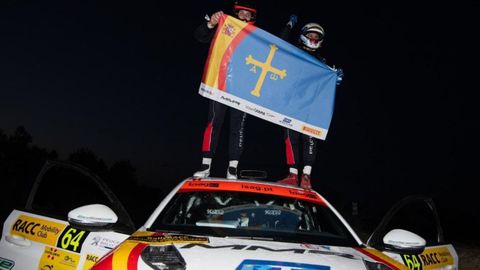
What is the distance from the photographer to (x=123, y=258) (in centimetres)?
307

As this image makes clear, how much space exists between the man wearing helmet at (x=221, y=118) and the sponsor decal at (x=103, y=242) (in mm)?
2327

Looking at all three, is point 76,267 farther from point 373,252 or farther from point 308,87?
point 308,87

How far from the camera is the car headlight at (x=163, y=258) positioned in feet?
9.53

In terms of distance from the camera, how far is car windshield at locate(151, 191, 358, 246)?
167 inches

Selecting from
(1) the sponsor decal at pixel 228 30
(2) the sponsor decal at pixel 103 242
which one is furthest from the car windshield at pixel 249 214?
(1) the sponsor decal at pixel 228 30

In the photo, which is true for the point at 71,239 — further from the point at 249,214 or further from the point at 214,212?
the point at 249,214

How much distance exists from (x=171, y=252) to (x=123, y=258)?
0.26 meters

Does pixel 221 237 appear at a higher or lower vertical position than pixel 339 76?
lower

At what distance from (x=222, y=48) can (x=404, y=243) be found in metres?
3.67

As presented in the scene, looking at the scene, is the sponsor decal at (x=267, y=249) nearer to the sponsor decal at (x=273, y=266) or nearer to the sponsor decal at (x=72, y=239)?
the sponsor decal at (x=273, y=266)

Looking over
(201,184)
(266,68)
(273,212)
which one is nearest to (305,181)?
(266,68)

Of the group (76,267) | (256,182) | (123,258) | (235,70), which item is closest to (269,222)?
(256,182)

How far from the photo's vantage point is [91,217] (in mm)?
3865

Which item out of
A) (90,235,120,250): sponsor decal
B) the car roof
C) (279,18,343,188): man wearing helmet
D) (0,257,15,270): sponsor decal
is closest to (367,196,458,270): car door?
the car roof
